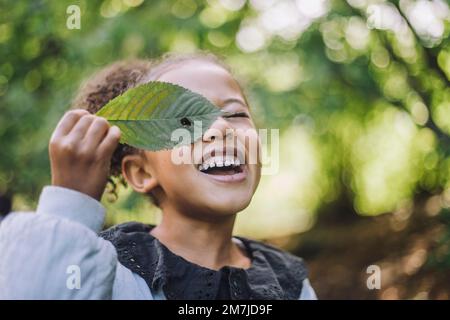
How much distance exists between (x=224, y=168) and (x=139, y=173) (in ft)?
0.38

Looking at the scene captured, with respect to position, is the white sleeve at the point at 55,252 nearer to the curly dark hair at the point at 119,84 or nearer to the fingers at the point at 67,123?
the fingers at the point at 67,123

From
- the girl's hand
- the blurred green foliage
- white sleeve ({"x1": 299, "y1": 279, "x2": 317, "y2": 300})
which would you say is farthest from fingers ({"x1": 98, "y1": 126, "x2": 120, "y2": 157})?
the blurred green foliage

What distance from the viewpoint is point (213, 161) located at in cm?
51

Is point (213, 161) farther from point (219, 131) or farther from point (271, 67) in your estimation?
point (271, 67)

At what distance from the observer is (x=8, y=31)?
47.6 inches

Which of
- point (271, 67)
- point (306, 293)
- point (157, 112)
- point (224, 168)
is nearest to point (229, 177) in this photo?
point (224, 168)

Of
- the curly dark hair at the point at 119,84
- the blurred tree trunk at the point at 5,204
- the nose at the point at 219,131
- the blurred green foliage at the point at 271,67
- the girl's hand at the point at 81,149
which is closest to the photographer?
the girl's hand at the point at 81,149

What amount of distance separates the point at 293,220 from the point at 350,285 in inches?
11.5

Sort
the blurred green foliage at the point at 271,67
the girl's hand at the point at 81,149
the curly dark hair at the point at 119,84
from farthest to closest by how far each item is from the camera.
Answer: the blurred green foliage at the point at 271,67, the curly dark hair at the point at 119,84, the girl's hand at the point at 81,149

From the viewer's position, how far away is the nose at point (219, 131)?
1.66 ft

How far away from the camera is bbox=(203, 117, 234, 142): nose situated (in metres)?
0.51

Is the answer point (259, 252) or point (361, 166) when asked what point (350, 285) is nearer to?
point (361, 166)

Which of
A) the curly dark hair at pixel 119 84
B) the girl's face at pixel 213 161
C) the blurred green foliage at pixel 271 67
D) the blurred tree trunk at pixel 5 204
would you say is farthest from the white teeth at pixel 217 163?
the blurred tree trunk at pixel 5 204

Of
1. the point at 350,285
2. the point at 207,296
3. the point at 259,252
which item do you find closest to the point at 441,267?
the point at 350,285
